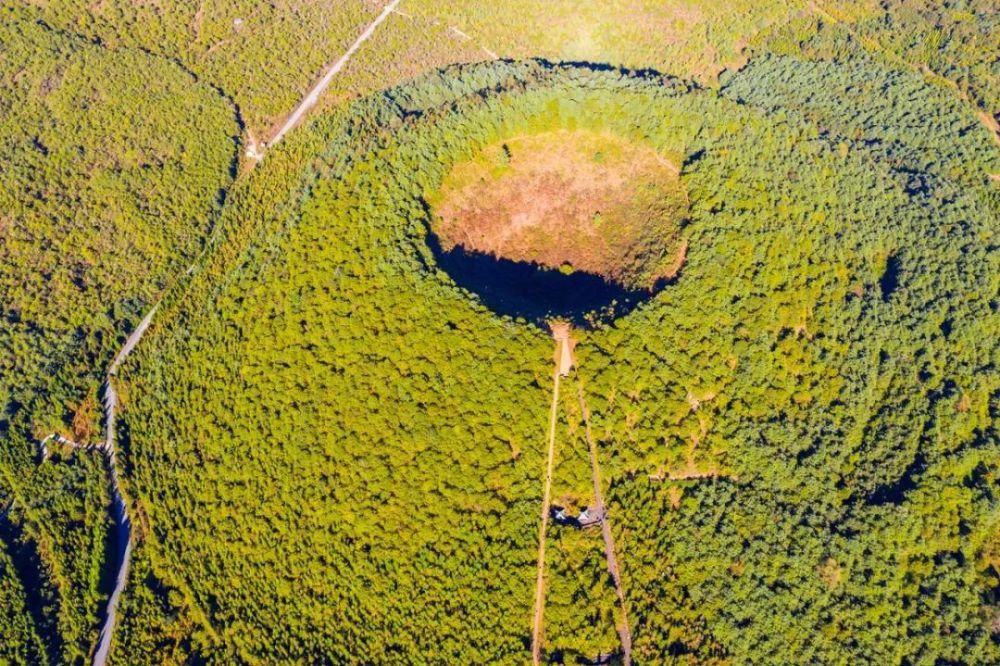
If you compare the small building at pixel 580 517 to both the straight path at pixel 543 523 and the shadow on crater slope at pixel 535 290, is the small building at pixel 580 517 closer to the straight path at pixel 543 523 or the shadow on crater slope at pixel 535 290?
the straight path at pixel 543 523

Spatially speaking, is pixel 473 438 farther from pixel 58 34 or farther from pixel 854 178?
pixel 58 34

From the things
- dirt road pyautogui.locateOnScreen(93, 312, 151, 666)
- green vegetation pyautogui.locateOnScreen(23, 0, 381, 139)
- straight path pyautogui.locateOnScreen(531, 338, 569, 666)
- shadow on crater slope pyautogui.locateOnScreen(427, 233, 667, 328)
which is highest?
green vegetation pyautogui.locateOnScreen(23, 0, 381, 139)

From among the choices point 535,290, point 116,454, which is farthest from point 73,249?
point 535,290

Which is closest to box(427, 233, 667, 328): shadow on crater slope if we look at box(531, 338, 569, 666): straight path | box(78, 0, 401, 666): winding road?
box(531, 338, 569, 666): straight path

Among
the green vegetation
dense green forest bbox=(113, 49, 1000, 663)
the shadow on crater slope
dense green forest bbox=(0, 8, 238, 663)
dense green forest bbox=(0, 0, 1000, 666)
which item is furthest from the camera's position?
the green vegetation

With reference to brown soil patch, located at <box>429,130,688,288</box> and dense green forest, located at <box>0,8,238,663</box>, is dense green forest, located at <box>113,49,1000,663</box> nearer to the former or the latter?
brown soil patch, located at <box>429,130,688,288</box>

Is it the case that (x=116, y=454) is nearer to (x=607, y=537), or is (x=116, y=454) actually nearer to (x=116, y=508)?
(x=116, y=508)

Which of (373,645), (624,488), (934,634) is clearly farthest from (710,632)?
(373,645)
